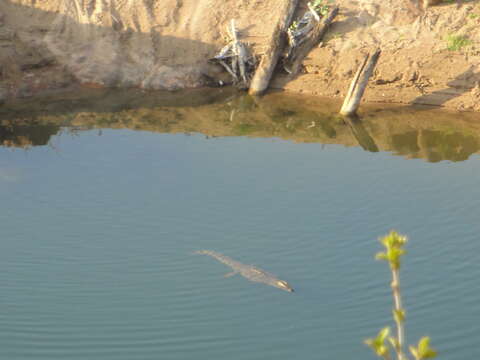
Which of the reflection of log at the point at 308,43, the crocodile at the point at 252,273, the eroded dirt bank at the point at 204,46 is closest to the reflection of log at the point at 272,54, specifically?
the reflection of log at the point at 308,43

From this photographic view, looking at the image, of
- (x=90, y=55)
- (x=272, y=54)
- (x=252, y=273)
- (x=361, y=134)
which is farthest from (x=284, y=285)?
(x=90, y=55)

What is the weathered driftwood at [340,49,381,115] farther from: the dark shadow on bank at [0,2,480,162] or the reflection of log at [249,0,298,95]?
the reflection of log at [249,0,298,95]

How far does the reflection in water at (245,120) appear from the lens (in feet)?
46.6

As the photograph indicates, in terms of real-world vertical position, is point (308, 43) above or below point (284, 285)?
above

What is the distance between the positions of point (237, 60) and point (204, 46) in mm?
1181

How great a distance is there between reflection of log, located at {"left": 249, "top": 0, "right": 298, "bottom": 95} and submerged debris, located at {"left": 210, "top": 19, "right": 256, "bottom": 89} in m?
0.39

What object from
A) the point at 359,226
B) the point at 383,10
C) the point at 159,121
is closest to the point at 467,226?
the point at 359,226

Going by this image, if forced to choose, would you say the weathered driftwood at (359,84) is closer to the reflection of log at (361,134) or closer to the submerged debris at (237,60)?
the reflection of log at (361,134)

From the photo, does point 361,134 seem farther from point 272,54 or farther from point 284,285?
point 284,285

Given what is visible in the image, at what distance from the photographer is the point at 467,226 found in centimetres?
1012

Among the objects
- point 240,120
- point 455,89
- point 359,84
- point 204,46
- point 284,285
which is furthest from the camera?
point 204,46

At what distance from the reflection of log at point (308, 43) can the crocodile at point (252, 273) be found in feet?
30.1

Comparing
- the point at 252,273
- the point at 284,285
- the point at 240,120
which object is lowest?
the point at 284,285

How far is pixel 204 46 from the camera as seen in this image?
18.0m
